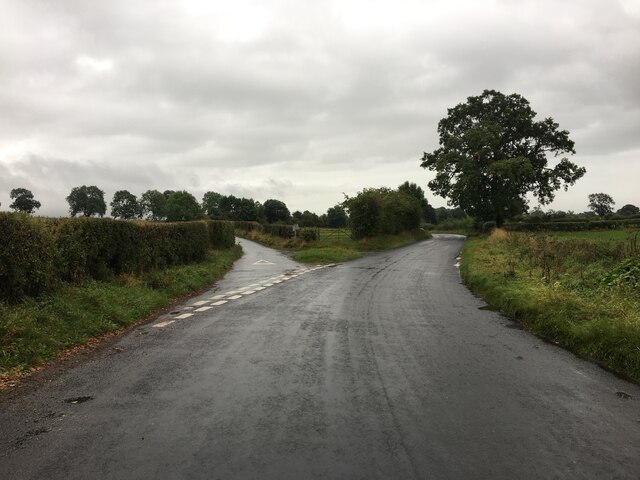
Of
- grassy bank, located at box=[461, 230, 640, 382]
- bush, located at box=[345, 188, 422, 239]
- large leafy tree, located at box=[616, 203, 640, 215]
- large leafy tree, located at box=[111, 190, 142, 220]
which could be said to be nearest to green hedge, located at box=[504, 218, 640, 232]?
bush, located at box=[345, 188, 422, 239]

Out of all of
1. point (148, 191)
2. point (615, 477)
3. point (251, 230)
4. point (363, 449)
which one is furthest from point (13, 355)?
point (148, 191)

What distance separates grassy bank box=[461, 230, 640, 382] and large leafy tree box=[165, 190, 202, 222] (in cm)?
10069

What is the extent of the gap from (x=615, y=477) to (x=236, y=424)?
10.3 ft

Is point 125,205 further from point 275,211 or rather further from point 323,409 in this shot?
point 323,409

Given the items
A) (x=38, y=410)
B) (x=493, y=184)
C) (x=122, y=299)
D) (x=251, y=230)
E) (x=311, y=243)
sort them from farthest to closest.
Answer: (x=251, y=230)
(x=493, y=184)
(x=311, y=243)
(x=122, y=299)
(x=38, y=410)

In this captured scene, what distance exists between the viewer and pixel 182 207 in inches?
4333

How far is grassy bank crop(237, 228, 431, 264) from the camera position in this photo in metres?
27.1

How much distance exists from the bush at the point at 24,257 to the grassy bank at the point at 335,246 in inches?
681

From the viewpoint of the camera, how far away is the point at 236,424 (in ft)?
13.9

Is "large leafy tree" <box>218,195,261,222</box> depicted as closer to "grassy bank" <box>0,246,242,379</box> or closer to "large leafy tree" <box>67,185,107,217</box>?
"large leafy tree" <box>67,185,107,217</box>

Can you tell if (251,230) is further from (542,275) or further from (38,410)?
(38,410)

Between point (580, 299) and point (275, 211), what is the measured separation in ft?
395

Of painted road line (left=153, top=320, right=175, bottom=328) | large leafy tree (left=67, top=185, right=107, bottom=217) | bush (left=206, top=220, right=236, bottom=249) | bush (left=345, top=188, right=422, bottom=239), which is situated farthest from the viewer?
large leafy tree (left=67, top=185, right=107, bottom=217)

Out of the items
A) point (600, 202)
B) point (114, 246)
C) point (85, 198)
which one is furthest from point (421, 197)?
point (114, 246)
